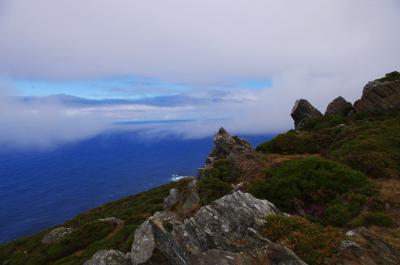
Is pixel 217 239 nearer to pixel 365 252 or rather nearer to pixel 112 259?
pixel 112 259

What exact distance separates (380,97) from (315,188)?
99.8 feet

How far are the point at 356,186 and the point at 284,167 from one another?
495 cm

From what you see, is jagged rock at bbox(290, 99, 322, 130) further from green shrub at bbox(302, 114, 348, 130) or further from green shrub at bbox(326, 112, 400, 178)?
green shrub at bbox(326, 112, 400, 178)

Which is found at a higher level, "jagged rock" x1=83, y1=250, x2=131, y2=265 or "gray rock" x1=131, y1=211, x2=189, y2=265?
"gray rock" x1=131, y1=211, x2=189, y2=265

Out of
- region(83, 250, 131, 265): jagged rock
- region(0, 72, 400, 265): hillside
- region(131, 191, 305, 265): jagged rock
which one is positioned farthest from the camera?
region(83, 250, 131, 265): jagged rock

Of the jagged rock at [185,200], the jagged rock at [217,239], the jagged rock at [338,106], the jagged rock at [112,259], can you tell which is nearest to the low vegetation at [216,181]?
the jagged rock at [185,200]

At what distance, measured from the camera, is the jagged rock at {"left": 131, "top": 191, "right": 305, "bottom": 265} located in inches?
462

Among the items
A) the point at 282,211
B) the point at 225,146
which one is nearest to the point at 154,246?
the point at 282,211

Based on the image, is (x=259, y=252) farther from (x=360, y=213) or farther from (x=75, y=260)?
(x=75, y=260)

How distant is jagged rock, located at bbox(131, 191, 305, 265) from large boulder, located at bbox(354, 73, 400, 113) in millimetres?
36231

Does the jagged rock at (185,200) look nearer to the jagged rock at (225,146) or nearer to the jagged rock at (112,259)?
the jagged rock at (225,146)

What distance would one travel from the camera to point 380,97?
45.8 metres

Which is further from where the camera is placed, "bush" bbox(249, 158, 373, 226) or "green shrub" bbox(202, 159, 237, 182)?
"green shrub" bbox(202, 159, 237, 182)

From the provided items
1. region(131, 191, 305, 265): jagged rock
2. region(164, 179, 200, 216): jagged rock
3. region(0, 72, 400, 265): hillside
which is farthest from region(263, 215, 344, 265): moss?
region(164, 179, 200, 216): jagged rock
